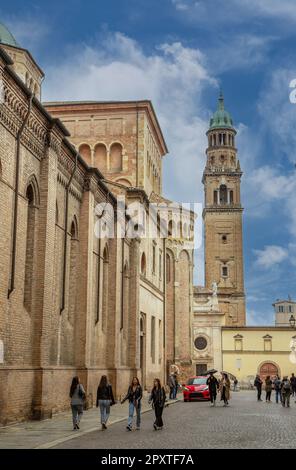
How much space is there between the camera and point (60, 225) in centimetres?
2231

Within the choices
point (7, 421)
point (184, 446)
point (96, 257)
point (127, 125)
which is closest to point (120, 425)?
point (7, 421)

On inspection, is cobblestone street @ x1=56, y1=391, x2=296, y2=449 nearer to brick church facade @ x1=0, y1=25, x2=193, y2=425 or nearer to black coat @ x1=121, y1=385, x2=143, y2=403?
black coat @ x1=121, y1=385, x2=143, y2=403

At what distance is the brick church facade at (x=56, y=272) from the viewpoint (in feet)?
57.1

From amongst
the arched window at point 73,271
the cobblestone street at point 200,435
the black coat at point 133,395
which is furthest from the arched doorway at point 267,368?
the black coat at point 133,395

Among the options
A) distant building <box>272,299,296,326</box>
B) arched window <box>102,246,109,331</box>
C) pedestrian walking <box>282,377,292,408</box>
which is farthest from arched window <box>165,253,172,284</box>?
distant building <box>272,299,296,326</box>

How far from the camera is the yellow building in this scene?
225 ft

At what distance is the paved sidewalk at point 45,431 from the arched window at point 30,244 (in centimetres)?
335

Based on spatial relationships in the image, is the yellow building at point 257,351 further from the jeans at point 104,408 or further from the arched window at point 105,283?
the jeans at point 104,408

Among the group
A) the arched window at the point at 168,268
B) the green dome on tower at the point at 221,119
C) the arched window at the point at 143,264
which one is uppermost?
the green dome on tower at the point at 221,119

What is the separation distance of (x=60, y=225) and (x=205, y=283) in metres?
79.3

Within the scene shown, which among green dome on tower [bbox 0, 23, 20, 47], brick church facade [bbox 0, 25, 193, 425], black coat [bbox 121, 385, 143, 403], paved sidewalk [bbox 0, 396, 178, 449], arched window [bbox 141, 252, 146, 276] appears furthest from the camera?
arched window [bbox 141, 252, 146, 276]

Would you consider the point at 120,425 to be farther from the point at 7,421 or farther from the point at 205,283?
the point at 205,283

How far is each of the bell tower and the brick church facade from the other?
189ft
